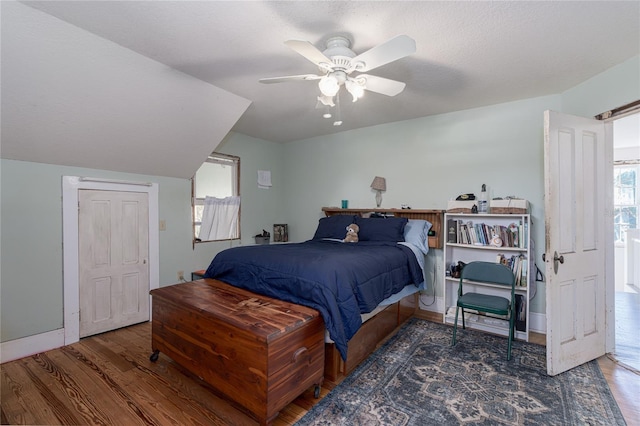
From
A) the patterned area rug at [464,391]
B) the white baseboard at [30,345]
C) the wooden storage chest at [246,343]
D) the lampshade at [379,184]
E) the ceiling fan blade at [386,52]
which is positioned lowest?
the patterned area rug at [464,391]

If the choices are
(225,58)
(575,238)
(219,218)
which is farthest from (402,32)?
(219,218)

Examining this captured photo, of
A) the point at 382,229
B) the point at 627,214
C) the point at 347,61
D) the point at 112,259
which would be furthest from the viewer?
the point at 627,214

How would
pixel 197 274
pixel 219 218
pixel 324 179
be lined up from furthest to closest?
pixel 324 179 → pixel 219 218 → pixel 197 274

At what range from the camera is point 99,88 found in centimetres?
232

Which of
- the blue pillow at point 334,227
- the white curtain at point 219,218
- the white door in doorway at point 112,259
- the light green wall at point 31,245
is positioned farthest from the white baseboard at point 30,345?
the blue pillow at point 334,227

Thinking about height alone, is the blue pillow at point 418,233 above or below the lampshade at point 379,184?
below

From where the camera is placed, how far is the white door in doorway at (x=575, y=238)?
2203mm

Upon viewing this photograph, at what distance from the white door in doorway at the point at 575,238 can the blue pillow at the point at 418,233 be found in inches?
49.7

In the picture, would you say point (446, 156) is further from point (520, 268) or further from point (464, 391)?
point (464, 391)

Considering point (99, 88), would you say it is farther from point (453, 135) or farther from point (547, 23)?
point (453, 135)

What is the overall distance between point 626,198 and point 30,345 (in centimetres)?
826

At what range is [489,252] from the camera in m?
3.21

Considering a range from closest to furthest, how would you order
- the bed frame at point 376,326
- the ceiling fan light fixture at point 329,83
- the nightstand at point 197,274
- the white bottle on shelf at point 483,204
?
the ceiling fan light fixture at point 329,83
the bed frame at point 376,326
the white bottle on shelf at point 483,204
the nightstand at point 197,274

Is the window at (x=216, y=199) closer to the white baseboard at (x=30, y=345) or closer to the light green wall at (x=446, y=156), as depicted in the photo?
the light green wall at (x=446, y=156)
